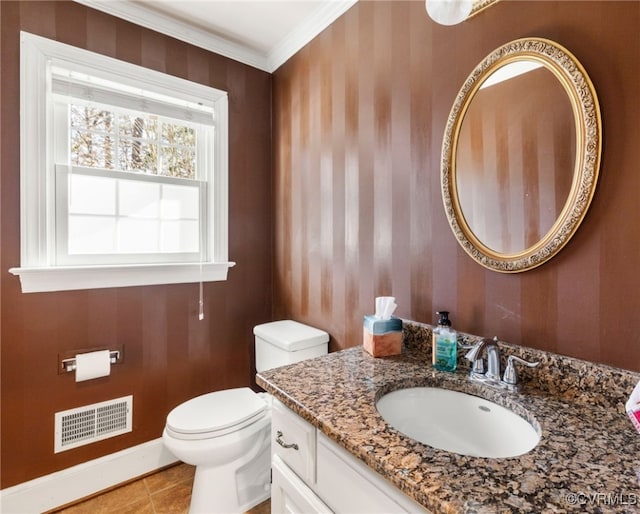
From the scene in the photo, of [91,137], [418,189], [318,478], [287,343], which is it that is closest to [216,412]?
[287,343]

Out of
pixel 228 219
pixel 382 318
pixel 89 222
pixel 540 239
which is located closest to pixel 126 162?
pixel 89 222

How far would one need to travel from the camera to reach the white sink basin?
896mm

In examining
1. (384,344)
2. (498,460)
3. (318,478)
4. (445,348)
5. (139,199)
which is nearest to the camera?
(498,460)

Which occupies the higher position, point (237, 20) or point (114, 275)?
point (237, 20)

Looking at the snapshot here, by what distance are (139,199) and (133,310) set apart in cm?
64

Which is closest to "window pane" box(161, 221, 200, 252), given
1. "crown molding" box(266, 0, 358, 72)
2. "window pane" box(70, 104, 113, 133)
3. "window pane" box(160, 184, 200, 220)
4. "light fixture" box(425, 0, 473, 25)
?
"window pane" box(160, 184, 200, 220)

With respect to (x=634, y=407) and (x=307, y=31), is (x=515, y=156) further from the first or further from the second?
(x=307, y=31)

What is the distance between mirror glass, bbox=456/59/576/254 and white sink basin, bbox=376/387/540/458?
0.50 meters

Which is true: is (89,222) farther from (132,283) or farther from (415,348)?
(415,348)

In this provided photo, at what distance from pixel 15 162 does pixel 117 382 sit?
3.93 ft

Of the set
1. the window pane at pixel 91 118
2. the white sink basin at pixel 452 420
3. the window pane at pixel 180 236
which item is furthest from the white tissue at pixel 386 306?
the window pane at pixel 91 118

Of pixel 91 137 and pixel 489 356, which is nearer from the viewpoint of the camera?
pixel 489 356

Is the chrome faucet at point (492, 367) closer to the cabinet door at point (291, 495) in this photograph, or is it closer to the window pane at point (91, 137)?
the cabinet door at point (291, 495)

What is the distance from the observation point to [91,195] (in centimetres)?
175
